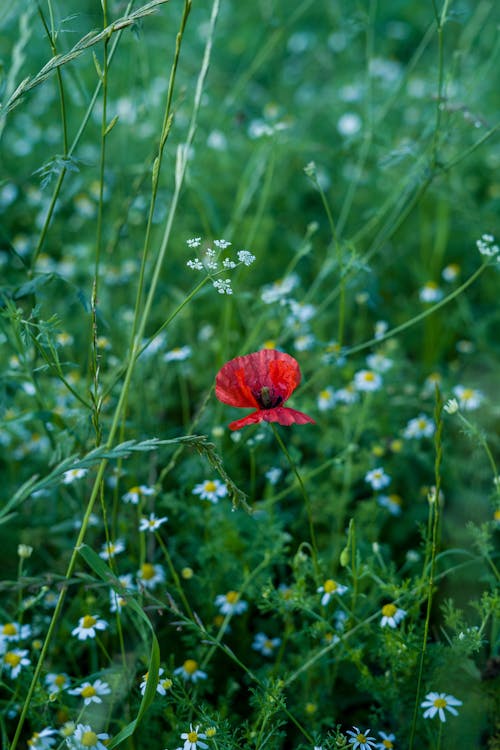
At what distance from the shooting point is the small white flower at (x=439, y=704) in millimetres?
1425

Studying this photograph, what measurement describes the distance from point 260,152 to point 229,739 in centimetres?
196

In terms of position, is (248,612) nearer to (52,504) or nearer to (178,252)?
(52,504)

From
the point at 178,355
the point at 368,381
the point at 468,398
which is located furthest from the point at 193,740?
the point at 468,398

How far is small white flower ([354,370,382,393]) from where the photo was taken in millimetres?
2197

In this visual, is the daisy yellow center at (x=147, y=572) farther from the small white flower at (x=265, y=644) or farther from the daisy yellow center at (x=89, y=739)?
the daisy yellow center at (x=89, y=739)

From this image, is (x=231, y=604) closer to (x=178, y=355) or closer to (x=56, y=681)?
(x=56, y=681)

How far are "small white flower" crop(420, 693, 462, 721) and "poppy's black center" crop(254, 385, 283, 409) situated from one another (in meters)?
0.59

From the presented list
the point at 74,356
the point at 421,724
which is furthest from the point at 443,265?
the point at 421,724

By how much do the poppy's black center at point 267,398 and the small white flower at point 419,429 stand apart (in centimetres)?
81

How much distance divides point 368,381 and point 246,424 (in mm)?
992

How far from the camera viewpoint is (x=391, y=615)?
4.99ft

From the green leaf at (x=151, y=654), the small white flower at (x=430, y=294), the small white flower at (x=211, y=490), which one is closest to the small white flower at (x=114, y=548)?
the small white flower at (x=211, y=490)

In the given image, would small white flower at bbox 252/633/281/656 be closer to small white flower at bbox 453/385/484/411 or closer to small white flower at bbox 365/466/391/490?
small white flower at bbox 365/466/391/490

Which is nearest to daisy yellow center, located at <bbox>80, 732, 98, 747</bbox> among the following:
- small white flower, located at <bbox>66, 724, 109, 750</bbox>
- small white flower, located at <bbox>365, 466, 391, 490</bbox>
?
small white flower, located at <bbox>66, 724, 109, 750</bbox>
